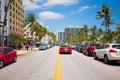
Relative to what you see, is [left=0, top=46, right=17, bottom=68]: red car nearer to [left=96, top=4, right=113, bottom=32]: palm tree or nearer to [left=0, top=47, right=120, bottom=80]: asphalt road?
[left=0, top=47, right=120, bottom=80]: asphalt road

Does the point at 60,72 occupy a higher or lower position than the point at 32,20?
lower

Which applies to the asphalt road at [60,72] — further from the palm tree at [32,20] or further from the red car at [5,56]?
the palm tree at [32,20]

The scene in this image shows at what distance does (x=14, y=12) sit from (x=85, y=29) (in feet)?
176

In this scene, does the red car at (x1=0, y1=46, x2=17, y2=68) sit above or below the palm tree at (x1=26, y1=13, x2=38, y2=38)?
below

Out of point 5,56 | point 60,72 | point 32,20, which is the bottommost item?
point 60,72

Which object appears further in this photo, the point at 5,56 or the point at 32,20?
the point at 32,20

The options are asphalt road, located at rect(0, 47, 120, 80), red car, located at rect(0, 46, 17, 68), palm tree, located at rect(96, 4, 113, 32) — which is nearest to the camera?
asphalt road, located at rect(0, 47, 120, 80)

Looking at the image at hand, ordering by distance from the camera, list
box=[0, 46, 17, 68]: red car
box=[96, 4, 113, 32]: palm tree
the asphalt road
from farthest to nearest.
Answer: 1. box=[96, 4, 113, 32]: palm tree
2. box=[0, 46, 17, 68]: red car
3. the asphalt road

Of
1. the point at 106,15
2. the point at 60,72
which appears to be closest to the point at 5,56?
the point at 60,72

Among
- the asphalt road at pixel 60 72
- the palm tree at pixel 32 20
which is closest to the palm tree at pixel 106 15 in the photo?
the palm tree at pixel 32 20

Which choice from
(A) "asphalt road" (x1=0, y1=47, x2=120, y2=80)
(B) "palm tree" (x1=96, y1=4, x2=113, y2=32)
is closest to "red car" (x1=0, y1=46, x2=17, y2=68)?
(A) "asphalt road" (x1=0, y1=47, x2=120, y2=80)

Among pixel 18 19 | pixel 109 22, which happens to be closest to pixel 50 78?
pixel 109 22

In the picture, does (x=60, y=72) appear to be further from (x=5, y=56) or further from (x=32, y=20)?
(x=32, y=20)

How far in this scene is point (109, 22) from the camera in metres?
61.7
